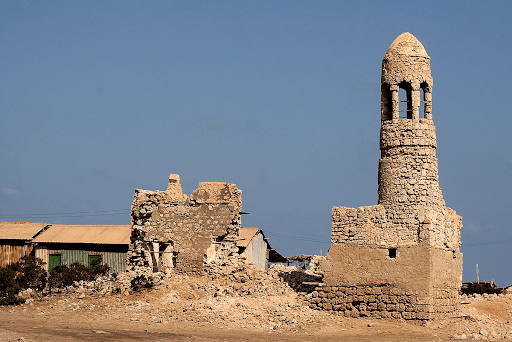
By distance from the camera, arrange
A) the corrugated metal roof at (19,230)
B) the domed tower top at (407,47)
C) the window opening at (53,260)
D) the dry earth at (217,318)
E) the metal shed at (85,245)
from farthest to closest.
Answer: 1. the corrugated metal roof at (19,230)
2. the window opening at (53,260)
3. the metal shed at (85,245)
4. the domed tower top at (407,47)
5. the dry earth at (217,318)

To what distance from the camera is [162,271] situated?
25.3m

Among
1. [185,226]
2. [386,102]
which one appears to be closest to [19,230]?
[185,226]

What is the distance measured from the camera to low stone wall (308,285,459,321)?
21062 millimetres

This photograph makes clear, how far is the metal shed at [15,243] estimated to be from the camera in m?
37.2

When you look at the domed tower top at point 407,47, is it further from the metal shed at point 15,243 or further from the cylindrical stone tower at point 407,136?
the metal shed at point 15,243

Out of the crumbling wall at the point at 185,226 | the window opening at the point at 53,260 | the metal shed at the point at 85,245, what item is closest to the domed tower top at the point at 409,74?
the crumbling wall at the point at 185,226

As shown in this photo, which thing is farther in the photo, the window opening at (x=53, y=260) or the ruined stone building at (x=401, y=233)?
the window opening at (x=53, y=260)

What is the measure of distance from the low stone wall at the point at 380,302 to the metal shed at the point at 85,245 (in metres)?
15.1

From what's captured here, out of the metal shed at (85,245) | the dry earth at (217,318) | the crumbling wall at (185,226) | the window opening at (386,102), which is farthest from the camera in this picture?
the metal shed at (85,245)

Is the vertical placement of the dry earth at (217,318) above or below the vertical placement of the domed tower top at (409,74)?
below

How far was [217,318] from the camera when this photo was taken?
70.7ft

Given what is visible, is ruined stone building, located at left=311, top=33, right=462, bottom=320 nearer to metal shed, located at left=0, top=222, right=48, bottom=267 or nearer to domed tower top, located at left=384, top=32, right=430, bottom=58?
domed tower top, located at left=384, top=32, right=430, bottom=58

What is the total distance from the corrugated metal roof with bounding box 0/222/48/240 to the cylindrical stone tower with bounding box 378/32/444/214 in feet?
68.4

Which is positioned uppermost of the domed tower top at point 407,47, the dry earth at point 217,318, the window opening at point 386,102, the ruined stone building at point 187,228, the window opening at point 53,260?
the domed tower top at point 407,47
